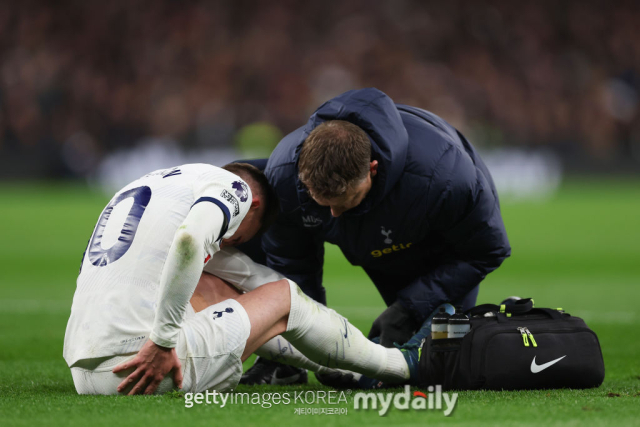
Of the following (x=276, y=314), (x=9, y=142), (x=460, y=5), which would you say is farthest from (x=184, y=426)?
(x=460, y=5)

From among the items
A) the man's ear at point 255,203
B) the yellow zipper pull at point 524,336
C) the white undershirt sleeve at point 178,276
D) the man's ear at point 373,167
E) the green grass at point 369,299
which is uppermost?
the man's ear at point 373,167

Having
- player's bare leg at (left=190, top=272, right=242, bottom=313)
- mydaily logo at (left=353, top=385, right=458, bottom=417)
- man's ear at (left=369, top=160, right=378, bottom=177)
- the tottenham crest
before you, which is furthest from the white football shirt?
mydaily logo at (left=353, top=385, right=458, bottom=417)

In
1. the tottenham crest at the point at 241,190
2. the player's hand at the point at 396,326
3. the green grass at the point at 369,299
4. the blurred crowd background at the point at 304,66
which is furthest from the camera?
the blurred crowd background at the point at 304,66

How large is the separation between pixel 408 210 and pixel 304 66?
1934cm

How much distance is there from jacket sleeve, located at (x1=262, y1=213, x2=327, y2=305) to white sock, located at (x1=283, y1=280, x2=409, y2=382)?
0.65m

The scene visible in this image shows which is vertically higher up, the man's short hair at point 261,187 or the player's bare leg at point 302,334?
the man's short hair at point 261,187

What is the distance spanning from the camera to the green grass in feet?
7.54

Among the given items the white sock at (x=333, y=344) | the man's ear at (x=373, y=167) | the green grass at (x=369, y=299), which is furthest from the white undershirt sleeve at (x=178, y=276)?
the man's ear at (x=373, y=167)

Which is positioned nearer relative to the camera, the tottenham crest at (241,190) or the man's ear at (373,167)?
the tottenham crest at (241,190)

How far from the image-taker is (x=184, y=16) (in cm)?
2277

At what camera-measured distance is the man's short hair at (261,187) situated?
3.12 metres

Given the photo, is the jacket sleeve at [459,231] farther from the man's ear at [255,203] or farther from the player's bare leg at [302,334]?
the man's ear at [255,203]

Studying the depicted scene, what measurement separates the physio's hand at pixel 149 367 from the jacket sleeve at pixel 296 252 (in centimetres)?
104

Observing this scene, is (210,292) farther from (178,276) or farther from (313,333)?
(178,276)
